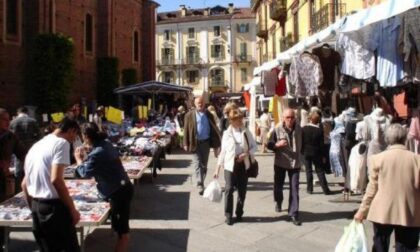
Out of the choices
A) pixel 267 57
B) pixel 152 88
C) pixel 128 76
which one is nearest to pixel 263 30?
pixel 267 57

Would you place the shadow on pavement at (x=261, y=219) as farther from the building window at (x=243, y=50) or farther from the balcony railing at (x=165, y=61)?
the balcony railing at (x=165, y=61)

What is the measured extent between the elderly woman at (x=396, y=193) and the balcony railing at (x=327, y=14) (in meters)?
14.5

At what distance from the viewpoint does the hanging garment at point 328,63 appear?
9.83 metres

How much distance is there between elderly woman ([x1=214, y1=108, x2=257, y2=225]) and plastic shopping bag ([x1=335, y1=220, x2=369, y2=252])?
9.46ft

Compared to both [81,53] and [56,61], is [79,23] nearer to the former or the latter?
[81,53]

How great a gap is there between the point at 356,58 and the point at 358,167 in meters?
1.99

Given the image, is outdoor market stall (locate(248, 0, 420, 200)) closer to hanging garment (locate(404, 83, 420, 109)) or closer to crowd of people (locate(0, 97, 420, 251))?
hanging garment (locate(404, 83, 420, 109))

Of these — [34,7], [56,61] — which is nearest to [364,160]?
[56,61]

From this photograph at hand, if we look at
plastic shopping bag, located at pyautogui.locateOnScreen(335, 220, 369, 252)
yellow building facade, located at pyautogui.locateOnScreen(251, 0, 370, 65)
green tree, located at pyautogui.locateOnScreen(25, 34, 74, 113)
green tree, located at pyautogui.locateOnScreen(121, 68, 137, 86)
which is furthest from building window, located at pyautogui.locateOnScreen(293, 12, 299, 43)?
plastic shopping bag, located at pyautogui.locateOnScreen(335, 220, 369, 252)

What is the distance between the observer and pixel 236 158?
762 cm

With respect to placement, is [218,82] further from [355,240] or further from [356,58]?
[355,240]

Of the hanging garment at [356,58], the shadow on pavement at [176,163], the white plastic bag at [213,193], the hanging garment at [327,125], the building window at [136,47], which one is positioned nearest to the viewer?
the hanging garment at [356,58]

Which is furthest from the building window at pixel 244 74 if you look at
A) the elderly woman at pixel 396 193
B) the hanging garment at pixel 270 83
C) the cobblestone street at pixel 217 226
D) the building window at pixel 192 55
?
the elderly woman at pixel 396 193

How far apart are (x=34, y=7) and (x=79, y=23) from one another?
201 inches
